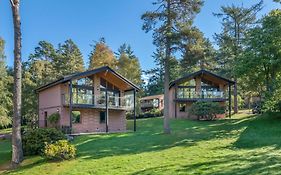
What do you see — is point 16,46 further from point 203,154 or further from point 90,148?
point 203,154

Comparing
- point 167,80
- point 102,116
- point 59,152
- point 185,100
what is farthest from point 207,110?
point 59,152

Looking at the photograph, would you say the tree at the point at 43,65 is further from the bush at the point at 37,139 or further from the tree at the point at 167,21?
the bush at the point at 37,139

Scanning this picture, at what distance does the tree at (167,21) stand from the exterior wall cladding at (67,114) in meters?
9.06

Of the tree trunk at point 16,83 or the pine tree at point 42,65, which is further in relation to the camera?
the pine tree at point 42,65

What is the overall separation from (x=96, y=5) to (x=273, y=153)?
1706 cm

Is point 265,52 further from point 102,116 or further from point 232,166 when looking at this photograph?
point 232,166

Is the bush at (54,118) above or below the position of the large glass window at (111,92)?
below

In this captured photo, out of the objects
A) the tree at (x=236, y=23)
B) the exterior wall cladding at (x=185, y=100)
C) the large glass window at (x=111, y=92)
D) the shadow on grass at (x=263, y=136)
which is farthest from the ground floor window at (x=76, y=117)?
the tree at (x=236, y=23)

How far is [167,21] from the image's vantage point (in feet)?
69.9

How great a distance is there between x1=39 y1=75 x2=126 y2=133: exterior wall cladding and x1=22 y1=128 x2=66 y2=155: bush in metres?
8.94

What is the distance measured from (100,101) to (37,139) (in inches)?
470

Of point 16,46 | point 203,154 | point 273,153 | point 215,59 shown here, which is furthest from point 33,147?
point 215,59

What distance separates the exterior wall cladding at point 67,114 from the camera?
2644cm

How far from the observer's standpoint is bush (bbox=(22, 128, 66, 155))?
15.9 meters
